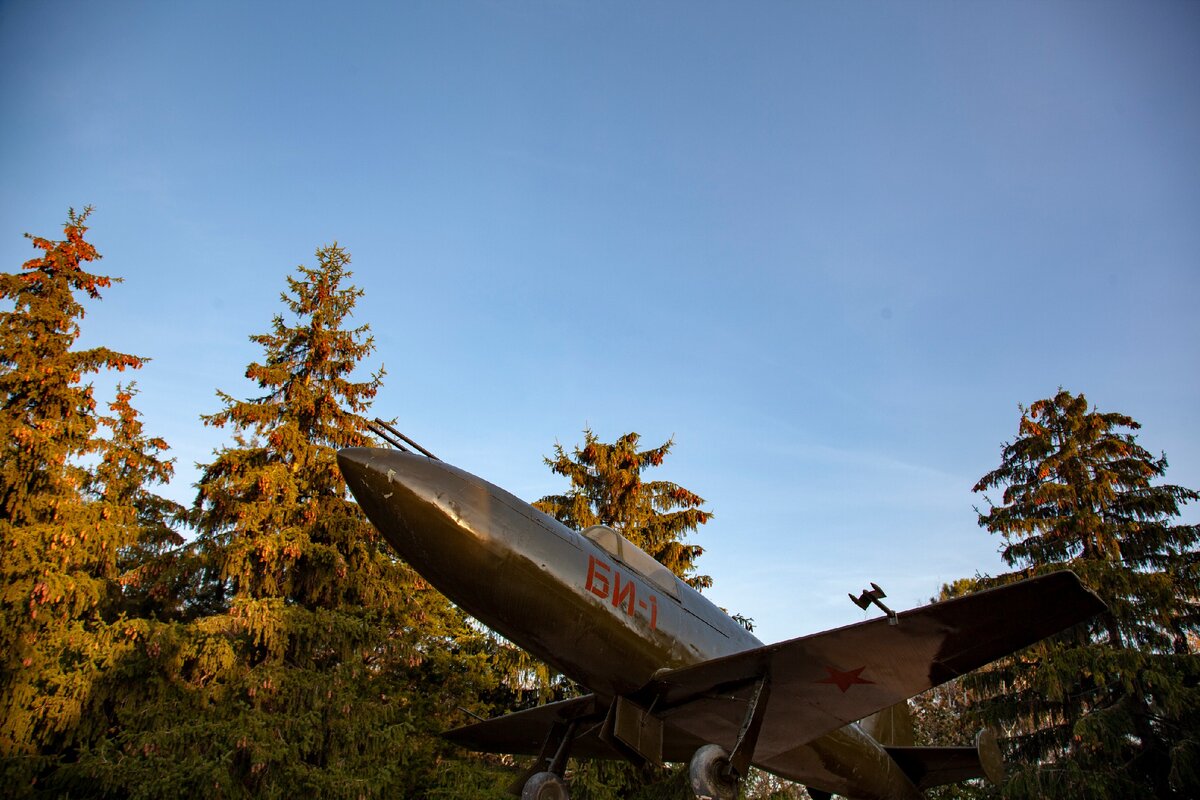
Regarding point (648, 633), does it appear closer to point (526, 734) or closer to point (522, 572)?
point (522, 572)

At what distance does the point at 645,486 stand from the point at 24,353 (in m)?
14.3

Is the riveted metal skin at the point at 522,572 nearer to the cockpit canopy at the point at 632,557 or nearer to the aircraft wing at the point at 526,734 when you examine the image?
the cockpit canopy at the point at 632,557

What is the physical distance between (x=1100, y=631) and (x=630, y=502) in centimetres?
1093

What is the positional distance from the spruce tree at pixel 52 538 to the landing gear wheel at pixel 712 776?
11.5m

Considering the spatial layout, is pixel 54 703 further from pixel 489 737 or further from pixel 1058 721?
pixel 1058 721

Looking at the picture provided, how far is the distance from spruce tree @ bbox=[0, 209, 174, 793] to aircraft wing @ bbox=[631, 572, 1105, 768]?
11.3 meters

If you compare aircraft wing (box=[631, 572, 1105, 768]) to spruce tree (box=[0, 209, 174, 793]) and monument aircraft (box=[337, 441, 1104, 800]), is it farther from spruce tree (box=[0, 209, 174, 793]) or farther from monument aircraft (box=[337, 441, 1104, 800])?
spruce tree (box=[0, 209, 174, 793])

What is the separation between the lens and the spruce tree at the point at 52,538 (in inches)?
508

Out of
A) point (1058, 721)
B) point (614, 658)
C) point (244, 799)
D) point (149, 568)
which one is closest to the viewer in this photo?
point (614, 658)

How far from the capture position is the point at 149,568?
14.4m

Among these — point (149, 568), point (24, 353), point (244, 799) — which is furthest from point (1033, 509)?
point (24, 353)

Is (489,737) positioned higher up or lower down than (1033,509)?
lower down

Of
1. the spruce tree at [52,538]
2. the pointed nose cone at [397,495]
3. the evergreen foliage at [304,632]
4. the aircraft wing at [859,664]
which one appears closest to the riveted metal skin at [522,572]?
the pointed nose cone at [397,495]

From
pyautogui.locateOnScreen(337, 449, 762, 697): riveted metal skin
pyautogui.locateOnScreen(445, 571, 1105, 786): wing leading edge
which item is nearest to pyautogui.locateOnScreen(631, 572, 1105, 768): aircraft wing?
pyautogui.locateOnScreen(445, 571, 1105, 786): wing leading edge
